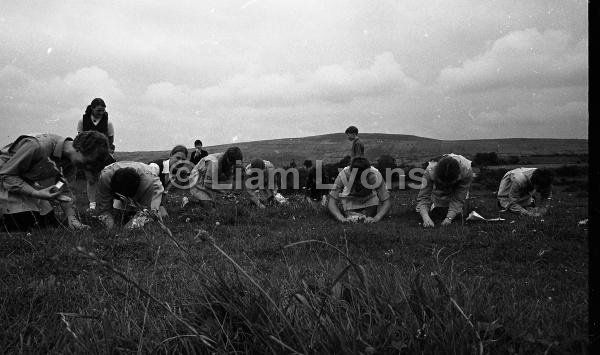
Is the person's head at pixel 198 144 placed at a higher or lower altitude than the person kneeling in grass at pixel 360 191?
higher

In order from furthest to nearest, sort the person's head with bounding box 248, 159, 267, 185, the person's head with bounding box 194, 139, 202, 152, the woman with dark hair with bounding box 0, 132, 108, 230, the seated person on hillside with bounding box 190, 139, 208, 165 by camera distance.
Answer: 1. the person's head with bounding box 194, 139, 202, 152
2. the seated person on hillside with bounding box 190, 139, 208, 165
3. the person's head with bounding box 248, 159, 267, 185
4. the woman with dark hair with bounding box 0, 132, 108, 230

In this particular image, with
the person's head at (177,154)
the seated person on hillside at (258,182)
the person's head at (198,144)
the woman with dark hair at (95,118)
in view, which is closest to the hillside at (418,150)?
the person's head at (198,144)

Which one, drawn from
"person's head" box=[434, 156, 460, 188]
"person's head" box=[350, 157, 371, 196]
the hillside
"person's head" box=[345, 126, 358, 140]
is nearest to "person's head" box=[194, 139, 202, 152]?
"person's head" box=[345, 126, 358, 140]

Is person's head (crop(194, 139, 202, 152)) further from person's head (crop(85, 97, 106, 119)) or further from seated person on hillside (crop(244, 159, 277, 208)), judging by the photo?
person's head (crop(85, 97, 106, 119))

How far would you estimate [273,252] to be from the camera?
5.35 meters

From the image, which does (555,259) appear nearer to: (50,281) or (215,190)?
(50,281)

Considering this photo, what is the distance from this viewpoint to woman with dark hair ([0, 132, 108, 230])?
20.0ft

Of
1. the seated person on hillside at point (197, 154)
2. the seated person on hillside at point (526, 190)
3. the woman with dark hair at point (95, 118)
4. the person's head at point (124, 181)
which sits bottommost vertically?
the seated person on hillside at point (526, 190)

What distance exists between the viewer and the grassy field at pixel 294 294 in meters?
1.74

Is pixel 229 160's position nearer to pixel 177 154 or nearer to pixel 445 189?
pixel 177 154

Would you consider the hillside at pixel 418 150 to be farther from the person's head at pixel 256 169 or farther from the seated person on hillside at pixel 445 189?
the seated person on hillside at pixel 445 189

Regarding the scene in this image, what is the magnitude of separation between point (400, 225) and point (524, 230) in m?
2.17

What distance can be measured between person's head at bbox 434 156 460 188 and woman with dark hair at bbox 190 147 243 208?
500 centimetres

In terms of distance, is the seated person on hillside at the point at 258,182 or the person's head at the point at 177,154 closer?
the seated person on hillside at the point at 258,182
